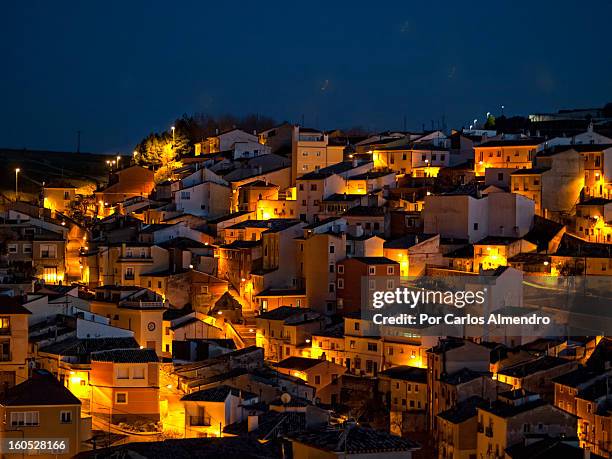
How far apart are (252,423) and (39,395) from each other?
353 centimetres

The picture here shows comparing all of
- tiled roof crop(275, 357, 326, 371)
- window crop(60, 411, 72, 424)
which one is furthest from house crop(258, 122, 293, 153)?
window crop(60, 411, 72, 424)

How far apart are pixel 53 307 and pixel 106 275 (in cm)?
640

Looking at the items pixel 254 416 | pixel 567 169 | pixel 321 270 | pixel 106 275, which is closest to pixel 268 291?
pixel 321 270

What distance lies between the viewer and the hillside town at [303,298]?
20922 millimetres

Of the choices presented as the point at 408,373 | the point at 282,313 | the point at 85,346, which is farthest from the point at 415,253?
the point at 85,346

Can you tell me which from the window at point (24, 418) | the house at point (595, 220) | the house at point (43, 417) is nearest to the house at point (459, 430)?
the house at point (43, 417)

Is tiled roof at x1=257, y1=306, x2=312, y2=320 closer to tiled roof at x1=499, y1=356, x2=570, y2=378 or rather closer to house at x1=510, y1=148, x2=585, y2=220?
tiled roof at x1=499, y1=356, x2=570, y2=378

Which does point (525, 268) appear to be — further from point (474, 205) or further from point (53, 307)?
point (53, 307)

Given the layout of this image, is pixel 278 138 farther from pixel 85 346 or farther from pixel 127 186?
pixel 85 346

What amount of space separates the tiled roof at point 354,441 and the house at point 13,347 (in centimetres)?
839

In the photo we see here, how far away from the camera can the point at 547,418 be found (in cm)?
2283

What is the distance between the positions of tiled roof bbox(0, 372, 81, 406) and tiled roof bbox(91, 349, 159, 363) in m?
3.58

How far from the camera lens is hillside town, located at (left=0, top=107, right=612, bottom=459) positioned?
20922 millimetres

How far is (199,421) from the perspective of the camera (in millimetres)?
21281
